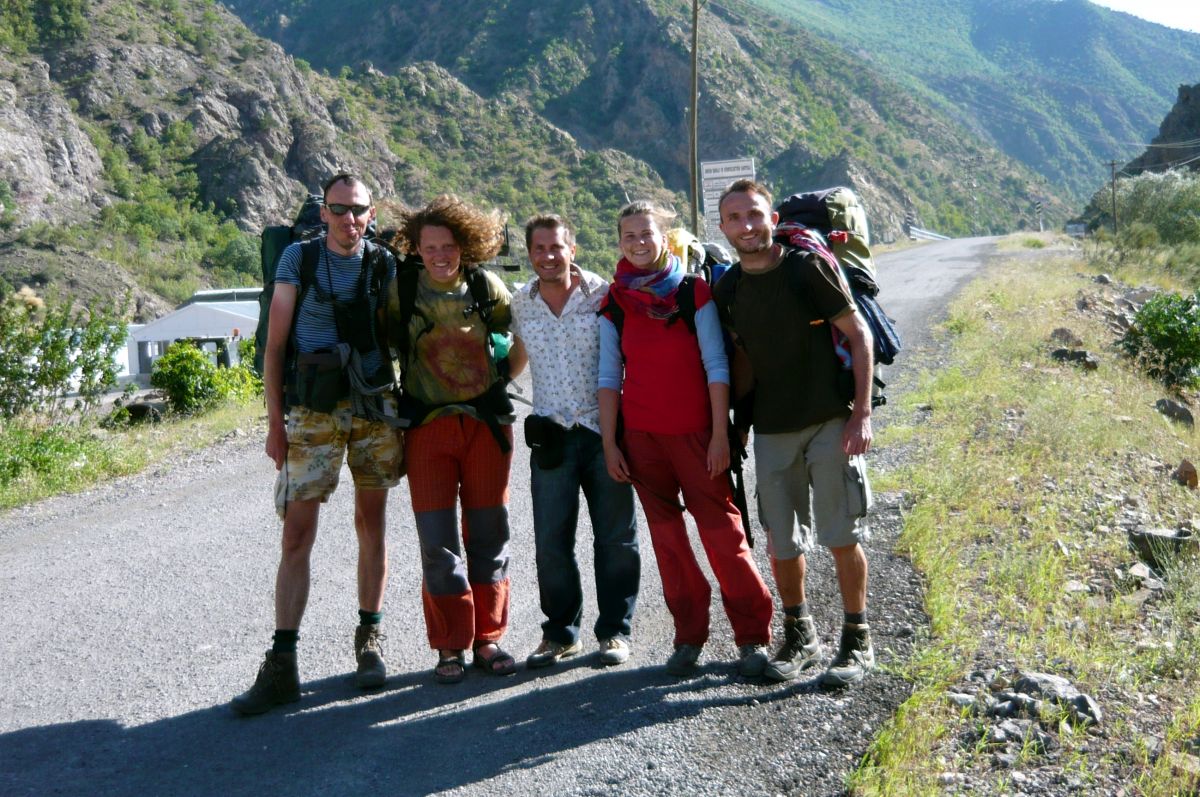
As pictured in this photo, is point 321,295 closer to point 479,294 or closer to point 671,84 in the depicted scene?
point 479,294

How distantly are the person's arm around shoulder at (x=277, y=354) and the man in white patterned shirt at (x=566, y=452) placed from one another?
89 centimetres

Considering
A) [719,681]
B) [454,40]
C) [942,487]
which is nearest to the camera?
[719,681]

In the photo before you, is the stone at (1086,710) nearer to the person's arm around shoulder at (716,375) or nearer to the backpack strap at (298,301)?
the person's arm around shoulder at (716,375)

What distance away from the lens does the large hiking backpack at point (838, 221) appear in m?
4.36

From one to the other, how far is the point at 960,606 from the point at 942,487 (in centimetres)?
211

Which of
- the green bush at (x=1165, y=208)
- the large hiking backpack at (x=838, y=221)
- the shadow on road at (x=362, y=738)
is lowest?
the shadow on road at (x=362, y=738)

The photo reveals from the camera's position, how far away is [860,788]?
340cm

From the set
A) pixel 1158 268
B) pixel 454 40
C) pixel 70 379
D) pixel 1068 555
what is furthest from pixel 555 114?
pixel 1068 555

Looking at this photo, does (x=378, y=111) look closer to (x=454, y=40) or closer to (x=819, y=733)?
(x=454, y=40)

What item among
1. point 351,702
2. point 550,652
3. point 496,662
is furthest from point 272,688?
point 550,652

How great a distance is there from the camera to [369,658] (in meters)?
4.39

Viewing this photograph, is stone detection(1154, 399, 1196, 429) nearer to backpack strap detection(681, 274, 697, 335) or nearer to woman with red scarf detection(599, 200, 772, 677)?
woman with red scarf detection(599, 200, 772, 677)

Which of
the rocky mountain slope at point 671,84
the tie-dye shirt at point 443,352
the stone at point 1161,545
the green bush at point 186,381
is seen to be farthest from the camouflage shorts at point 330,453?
the rocky mountain slope at point 671,84

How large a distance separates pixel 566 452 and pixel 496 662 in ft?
2.90
